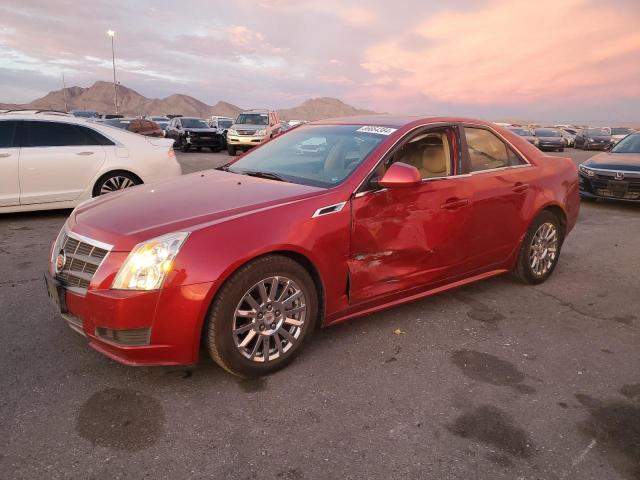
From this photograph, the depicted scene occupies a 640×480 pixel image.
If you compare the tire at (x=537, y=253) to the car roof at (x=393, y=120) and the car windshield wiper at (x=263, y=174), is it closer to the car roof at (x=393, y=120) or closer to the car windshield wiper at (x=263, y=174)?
the car roof at (x=393, y=120)

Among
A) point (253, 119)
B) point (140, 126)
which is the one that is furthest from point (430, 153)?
point (140, 126)

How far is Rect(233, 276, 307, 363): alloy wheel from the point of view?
309cm

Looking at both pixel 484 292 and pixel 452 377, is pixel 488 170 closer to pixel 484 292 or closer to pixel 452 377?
pixel 484 292

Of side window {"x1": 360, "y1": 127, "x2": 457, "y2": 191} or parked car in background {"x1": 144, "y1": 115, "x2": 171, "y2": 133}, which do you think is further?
parked car in background {"x1": 144, "y1": 115, "x2": 171, "y2": 133}

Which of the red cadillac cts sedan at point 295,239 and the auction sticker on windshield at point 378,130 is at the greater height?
the auction sticker on windshield at point 378,130

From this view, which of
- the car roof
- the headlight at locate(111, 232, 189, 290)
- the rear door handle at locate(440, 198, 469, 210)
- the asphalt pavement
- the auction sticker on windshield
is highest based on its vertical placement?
the car roof

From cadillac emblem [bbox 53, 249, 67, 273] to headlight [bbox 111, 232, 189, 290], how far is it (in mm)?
593

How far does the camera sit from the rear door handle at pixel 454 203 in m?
3.98

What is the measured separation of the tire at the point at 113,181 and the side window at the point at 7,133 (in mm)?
1223

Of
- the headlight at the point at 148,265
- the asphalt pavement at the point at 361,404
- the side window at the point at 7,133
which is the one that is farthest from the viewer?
the side window at the point at 7,133

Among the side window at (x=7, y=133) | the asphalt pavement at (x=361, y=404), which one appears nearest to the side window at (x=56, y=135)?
→ the side window at (x=7, y=133)

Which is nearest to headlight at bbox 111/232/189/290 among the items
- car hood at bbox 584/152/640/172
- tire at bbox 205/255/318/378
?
tire at bbox 205/255/318/378

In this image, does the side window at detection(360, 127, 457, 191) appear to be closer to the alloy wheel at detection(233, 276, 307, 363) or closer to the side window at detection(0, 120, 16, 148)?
the alloy wheel at detection(233, 276, 307, 363)

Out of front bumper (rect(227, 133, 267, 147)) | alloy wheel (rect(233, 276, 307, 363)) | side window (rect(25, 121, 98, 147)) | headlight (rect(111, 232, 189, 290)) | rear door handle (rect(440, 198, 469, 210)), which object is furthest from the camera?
front bumper (rect(227, 133, 267, 147))
